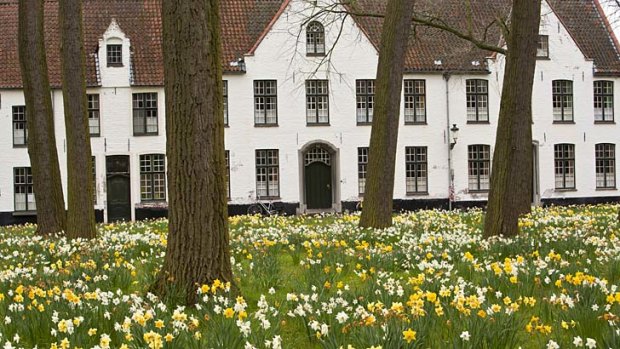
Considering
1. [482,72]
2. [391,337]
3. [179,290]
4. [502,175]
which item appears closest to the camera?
[391,337]

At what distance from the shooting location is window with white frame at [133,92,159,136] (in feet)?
108

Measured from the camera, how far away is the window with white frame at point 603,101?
36.6 meters

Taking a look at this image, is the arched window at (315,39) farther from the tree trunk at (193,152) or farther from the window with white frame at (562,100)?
the tree trunk at (193,152)

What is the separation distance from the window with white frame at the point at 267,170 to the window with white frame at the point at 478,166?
875 cm

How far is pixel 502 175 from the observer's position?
38.2 ft

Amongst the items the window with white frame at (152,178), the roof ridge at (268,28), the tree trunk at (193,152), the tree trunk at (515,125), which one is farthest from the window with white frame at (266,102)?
the tree trunk at (193,152)

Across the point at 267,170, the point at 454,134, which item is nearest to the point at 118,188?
the point at 267,170

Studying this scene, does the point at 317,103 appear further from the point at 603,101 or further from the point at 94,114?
the point at 603,101

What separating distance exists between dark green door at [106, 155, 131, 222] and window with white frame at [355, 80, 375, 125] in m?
10.2

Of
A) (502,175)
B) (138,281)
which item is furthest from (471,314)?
(502,175)

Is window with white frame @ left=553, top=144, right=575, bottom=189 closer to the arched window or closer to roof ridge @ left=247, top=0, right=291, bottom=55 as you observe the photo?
the arched window

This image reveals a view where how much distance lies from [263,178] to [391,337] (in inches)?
1152

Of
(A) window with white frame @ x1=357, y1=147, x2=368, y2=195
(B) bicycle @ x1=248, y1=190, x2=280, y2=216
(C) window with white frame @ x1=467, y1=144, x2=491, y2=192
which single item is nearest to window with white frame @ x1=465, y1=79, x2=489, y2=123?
(C) window with white frame @ x1=467, y1=144, x2=491, y2=192

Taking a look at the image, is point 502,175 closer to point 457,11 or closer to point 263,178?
point 263,178
